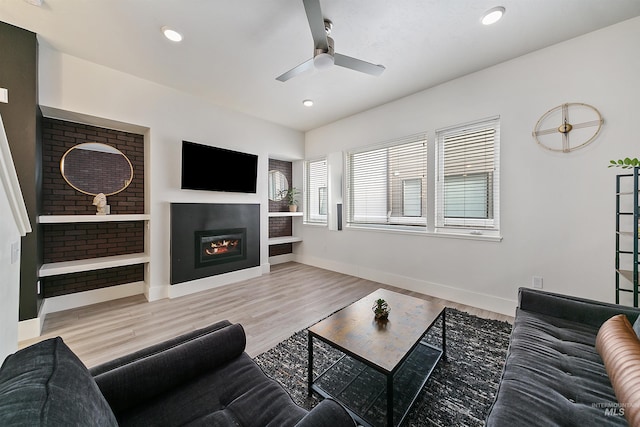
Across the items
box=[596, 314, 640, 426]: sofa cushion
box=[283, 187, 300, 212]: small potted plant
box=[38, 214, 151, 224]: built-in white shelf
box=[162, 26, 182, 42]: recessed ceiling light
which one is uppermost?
box=[162, 26, 182, 42]: recessed ceiling light

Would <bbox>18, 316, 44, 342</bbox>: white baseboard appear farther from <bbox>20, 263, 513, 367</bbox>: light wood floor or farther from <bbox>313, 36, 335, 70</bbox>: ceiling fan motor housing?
<bbox>313, 36, 335, 70</bbox>: ceiling fan motor housing

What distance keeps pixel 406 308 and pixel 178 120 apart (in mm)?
3886

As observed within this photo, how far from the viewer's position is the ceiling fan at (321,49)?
177 cm

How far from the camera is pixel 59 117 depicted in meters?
2.92

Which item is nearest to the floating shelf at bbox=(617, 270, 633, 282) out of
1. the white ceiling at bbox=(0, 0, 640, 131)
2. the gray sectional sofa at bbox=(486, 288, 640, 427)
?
the gray sectional sofa at bbox=(486, 288, 640, 427)

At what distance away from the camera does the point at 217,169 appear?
3.88 meters

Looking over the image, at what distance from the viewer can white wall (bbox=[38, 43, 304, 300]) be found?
273 cm

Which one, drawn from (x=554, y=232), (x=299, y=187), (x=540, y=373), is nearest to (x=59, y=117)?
(x=299, y=187)

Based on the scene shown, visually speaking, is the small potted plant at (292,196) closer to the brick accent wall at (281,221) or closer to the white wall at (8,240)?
the brick accent wall at (281,221)

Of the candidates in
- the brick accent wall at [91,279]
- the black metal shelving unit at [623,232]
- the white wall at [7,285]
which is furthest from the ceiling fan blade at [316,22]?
the brick accent wall at [91,279]

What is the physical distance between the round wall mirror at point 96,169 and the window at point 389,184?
3.56 metres

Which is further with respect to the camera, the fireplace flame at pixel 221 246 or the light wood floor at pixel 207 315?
the fireplace flame at pixel 221 246

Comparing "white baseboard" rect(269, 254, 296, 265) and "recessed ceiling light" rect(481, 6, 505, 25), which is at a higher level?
"recessed ceiling light" rect(481, 6, 505, 25)

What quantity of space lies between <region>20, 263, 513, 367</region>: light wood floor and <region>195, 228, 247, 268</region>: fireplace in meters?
0.48
